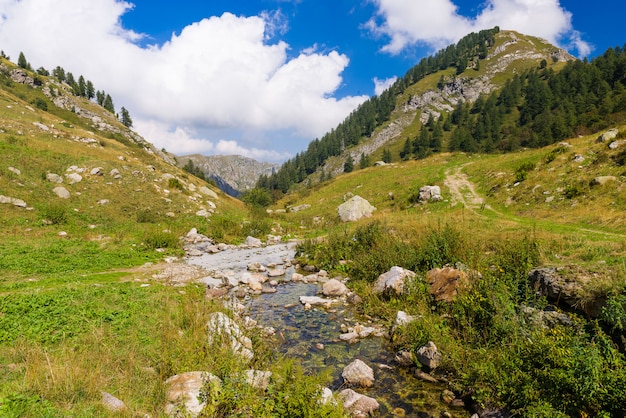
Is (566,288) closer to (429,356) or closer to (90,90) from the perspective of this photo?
(429,356)

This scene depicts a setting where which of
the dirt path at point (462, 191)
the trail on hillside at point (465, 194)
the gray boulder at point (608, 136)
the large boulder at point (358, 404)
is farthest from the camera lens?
the dirt path at point (462, 191)

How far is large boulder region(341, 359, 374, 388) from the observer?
8.52 meters

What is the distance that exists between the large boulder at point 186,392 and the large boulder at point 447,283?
9049 mm

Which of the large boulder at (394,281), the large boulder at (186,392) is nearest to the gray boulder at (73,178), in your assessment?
the large boulder at (394,281)

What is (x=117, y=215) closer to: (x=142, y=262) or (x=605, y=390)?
(x=142, y=262)

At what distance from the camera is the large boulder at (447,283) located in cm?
1201

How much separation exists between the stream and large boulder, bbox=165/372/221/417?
344 centimetres

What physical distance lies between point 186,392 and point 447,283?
1021cm

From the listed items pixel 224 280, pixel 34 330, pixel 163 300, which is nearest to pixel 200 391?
pixel 34 330

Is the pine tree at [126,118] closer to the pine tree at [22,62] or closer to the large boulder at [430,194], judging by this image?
the pine tree at [22,62]

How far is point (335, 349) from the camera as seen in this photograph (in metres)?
10.6

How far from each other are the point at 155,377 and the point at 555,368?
869 centimetres

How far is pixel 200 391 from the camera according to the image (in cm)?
614

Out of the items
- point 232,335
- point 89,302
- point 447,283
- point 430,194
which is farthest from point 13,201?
point 430,194
